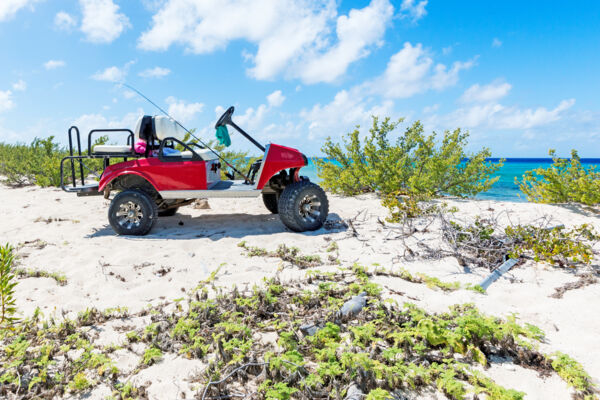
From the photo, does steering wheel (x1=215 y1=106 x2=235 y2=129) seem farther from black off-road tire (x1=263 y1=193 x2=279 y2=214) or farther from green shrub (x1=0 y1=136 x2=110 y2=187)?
green shrub (x1=0 y1=136 x2=110 y2=187)

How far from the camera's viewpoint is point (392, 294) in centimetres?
308

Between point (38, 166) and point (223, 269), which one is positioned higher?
point (38, 166)

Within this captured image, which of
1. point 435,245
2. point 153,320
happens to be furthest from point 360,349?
point 435,245

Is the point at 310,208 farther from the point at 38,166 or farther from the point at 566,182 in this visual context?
the point at 38,166

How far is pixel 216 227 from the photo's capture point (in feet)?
19.4

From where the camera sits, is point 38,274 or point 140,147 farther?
point 140,147

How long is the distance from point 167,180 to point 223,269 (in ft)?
7.39

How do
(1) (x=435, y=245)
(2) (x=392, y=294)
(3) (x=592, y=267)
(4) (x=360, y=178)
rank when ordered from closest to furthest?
(2) (x=392, y=294), (3) (x=592, y=267), (1) (x=435, y=245), (4) (x=360, y=178)

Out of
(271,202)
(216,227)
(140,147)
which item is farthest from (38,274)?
(271,202)

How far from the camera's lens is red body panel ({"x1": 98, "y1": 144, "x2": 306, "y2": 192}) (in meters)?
5.42

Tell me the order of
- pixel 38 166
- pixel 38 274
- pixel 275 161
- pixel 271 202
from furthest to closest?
1. pixel 38 166
2. pixel 271 202
3. pixel 275 161
4. pixel 38 274

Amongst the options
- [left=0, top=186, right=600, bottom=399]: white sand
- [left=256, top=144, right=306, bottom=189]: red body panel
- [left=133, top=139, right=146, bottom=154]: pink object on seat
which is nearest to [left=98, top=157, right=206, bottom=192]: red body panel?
[left=133, top=139, right=146, bottom=154]: pink object on seat

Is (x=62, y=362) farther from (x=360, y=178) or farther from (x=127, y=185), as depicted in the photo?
(x=360, y=178)

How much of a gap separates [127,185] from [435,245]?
4707 millimetres
